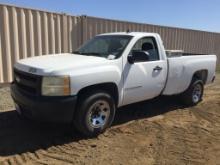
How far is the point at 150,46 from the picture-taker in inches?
257

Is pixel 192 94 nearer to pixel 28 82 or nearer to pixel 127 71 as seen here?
pixel 127 71

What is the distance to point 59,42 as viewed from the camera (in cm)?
1042

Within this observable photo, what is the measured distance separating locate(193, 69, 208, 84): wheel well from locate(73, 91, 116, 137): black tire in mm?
3267

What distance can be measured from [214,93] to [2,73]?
22.3ft

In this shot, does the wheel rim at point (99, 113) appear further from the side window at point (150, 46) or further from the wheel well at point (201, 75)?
the wheel well at point (201, 75)

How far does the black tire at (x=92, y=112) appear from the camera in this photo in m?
4.90

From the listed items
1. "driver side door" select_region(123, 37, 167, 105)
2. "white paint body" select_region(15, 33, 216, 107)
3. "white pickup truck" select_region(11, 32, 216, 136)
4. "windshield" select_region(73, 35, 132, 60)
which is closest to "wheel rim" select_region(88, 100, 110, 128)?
"white pickup truck" select_region(11, 32, 216, 136)

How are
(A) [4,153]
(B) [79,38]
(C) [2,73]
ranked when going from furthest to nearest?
(B) [79,38] < (C) [2,73] < (A) [4,153]

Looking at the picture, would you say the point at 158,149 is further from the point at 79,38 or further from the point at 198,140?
the point at 79,38

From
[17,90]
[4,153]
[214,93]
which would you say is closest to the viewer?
[4,153]

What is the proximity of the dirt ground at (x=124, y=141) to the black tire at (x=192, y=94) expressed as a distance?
88 cm

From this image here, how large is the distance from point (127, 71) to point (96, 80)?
2.85ft

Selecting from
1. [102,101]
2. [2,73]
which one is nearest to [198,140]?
[102,101]

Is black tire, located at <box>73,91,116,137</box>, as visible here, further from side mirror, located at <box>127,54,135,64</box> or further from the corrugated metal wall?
the corrugated metal wall
